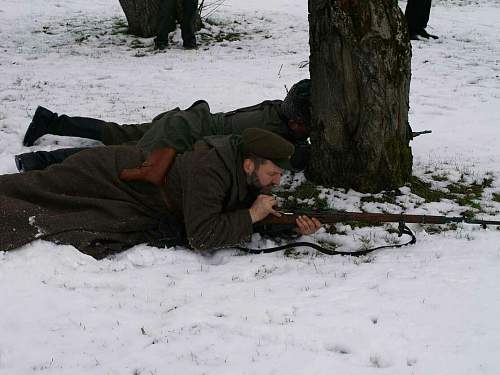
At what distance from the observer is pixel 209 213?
4066 millimetres

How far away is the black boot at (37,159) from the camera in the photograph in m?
5.18

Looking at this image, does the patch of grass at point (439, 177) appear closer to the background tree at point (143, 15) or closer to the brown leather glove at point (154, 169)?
the brown leather glove at point (154, 169)

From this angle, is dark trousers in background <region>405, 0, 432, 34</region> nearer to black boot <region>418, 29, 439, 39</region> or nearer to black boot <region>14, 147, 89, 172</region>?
black boot <region>418, 29, 439, 39</region>

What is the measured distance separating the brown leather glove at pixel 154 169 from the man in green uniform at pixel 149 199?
0.06 metres

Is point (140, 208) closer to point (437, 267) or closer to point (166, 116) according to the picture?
point (166, 116)

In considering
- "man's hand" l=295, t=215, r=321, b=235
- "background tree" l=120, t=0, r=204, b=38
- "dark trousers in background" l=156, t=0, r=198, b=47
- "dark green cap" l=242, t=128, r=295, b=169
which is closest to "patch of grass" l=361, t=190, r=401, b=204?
"man's hand" l=295, t=215, r=321, b=235

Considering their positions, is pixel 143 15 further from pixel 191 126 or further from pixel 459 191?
pixel 459 191

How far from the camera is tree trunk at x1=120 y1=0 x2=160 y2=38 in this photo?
1225 centimetres

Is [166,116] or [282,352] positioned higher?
[166,116]

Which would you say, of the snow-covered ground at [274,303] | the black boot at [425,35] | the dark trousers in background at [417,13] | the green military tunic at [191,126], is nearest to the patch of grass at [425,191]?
the snow-covered ground at [274,303]

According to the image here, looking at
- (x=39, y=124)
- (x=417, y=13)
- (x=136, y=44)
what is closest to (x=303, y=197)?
(x=39, y=124)

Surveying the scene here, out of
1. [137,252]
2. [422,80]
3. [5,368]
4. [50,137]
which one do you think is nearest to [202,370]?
[5,368]

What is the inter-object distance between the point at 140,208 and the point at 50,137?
2.64 metres

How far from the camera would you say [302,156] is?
5.60 meters
